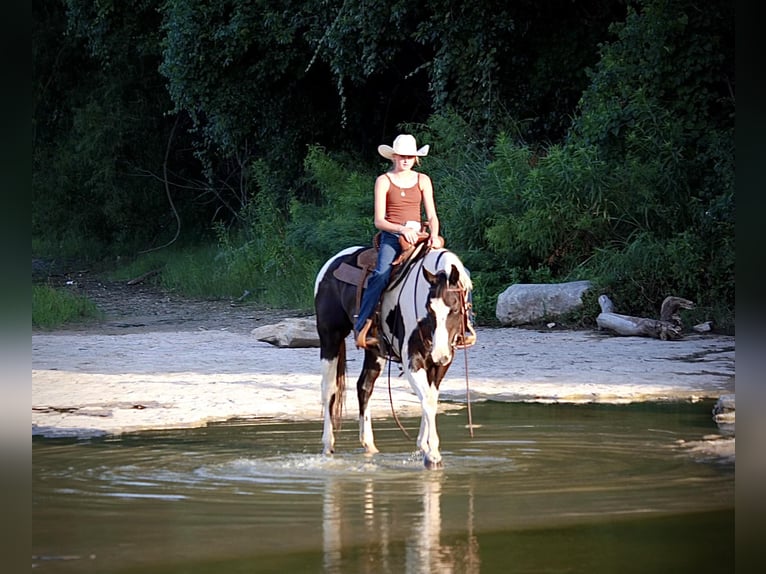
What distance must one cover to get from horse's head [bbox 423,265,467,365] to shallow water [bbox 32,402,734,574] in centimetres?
81

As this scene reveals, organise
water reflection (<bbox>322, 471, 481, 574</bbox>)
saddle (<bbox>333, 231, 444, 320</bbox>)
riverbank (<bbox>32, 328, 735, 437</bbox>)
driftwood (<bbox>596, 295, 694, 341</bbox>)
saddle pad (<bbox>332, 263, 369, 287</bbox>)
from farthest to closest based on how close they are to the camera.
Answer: driftwood (<bbox>596, 295, 694, 341</bbox>) < riverbank (<bbox>32, 328, 735, 437</bbox>) < saddle pad (<bbox>332, 263, 369, 287</bbox>) < saddle (<bbox>333, 231, 444, 320</bbox>) < water reflection (<bbox>322, 471, 481, 574</bbox>)

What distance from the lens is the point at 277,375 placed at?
1394 centimetres

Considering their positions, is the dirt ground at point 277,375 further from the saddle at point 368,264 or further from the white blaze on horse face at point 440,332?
the saddle at point 368,264

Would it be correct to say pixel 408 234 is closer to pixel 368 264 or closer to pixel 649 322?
pixel 368 264

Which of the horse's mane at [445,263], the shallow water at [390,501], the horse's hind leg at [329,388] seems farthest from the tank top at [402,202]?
the shallow water at [390,501]

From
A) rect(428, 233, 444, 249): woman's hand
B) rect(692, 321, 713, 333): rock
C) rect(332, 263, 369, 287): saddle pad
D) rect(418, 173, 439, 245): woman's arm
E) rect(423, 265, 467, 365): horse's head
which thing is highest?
rect(418, 173, 439, 245): woman's arm

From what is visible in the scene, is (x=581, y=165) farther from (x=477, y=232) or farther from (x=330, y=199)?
(x=330, y=199)

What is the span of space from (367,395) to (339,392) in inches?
12.6

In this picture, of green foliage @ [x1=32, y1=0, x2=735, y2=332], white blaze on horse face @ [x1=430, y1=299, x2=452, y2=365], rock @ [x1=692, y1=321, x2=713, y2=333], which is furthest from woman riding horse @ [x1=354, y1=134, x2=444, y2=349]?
green foliage @ [x1=32, y1=0, x2=735, y2=332]

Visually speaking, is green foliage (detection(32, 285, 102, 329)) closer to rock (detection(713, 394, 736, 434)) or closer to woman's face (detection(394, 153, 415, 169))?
woman's face (detection(394, 153, 415, 169))

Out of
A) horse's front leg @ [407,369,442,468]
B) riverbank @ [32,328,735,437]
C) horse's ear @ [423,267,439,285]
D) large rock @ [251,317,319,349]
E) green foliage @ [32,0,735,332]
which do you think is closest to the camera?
horse's front leg @ [407,369,442,468]

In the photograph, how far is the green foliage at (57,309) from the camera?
20.5 m

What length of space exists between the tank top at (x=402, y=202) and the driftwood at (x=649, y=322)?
309 inches

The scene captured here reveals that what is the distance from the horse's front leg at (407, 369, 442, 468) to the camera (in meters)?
8.64
